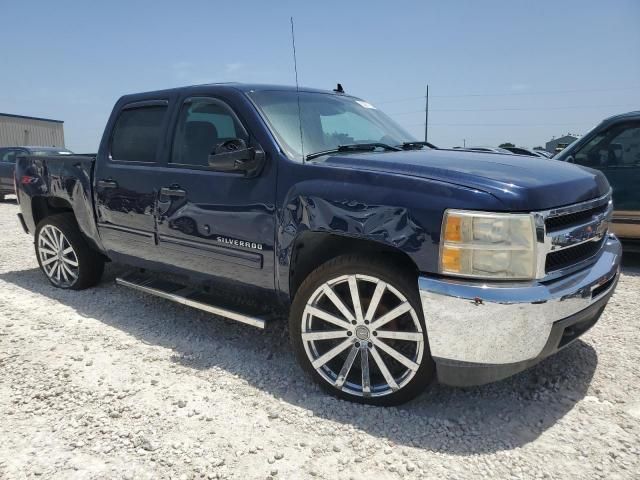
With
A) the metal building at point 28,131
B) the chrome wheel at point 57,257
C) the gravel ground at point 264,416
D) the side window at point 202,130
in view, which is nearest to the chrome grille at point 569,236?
the gravel ground at point 264,416

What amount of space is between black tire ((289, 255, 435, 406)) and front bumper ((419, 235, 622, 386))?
13 cm

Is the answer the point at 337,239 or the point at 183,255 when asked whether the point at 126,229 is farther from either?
the point at 337,239

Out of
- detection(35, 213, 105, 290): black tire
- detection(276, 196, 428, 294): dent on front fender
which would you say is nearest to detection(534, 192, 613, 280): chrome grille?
detection(276, 196, 428, 294): dent on front fender

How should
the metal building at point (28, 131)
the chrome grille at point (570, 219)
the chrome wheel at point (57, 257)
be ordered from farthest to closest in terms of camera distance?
the metal building at point (28, 131) → the chrome wheel at point (57, 257) → the chrome grille at point (570, 219)

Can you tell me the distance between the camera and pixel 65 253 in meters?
A: 4.72

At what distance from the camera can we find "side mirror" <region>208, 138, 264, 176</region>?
288cm

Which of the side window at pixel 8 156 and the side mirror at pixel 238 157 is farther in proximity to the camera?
the side window at pixel 8 156

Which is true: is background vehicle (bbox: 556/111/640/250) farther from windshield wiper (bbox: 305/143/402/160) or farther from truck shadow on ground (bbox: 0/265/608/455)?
windshield wiper (bbox: 305/143/402/160)

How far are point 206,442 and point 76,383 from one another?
1090mm

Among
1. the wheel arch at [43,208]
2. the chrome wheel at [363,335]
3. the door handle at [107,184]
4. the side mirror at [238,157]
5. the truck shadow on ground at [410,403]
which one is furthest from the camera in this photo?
the wheel arch at [43,208]

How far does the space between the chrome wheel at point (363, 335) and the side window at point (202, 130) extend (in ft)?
4.15

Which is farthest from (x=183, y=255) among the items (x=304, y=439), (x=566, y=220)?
(x=566, y=220)

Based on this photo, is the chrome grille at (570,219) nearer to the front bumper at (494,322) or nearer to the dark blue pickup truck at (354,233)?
the dark blue pickup truck at (354,233)

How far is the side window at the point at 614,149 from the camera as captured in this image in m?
5.41
